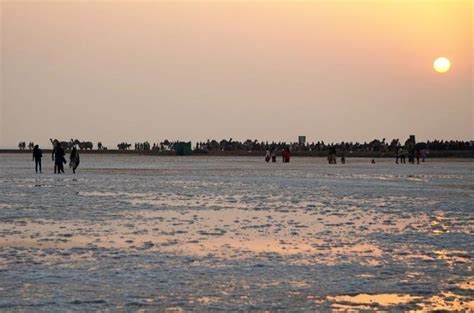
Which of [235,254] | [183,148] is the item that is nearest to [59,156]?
[235,254]

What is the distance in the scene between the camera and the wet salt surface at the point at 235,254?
8047 millimetres

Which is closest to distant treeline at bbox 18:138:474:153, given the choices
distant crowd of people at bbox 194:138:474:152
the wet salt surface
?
distant crowd of people at bbox 194:138:474:152

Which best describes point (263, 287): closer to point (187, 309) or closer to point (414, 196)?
point (187, 309)

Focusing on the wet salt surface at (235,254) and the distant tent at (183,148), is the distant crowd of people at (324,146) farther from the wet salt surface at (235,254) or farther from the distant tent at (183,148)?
the wet salt surface at (235,254)

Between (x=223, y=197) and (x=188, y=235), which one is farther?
(x=223, y=197)

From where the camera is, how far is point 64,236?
42.4ft

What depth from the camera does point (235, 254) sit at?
11086 mm

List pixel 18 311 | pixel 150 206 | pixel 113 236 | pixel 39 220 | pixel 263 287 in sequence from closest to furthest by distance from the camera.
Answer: pixel 18 311 < pixel 263 287 < pixel 113 236 < pixel 39 220 < pixel 150 206

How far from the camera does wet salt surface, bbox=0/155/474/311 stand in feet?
26.4

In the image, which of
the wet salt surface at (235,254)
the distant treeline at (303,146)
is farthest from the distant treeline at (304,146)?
the wet salt surface at (235,254)

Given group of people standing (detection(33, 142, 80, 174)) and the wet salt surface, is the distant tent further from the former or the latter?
the wet salt surface

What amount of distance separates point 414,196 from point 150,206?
8.69 m

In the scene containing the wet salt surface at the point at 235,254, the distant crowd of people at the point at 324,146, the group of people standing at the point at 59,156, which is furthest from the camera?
the distant crowd of people at the point at 324,146

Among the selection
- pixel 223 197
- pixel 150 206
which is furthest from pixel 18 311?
pixel 223 197
